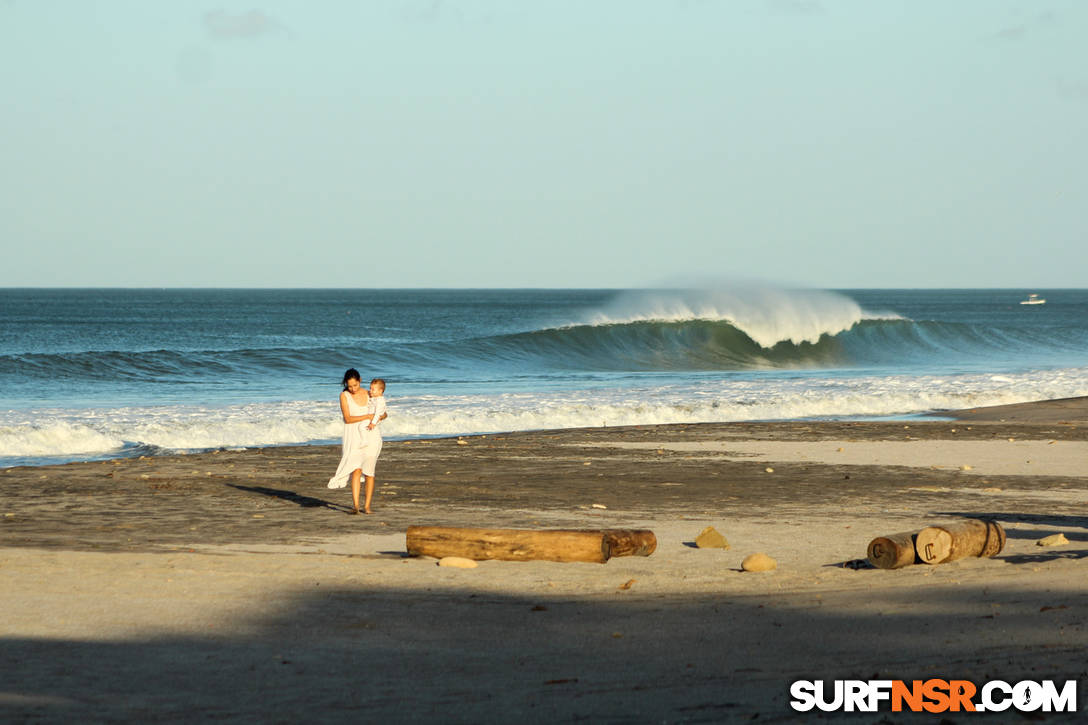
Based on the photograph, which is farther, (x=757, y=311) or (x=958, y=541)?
(x=757, y=311)

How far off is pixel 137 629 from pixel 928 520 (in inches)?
291

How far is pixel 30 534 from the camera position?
423 inches

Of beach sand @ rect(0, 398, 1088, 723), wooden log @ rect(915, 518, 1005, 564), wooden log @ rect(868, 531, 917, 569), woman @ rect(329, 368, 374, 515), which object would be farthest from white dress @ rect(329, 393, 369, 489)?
wooden log @ rect(915, 518, 1005, 564)

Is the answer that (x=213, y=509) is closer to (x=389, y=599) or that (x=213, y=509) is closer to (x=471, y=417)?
(x=389, y=599)

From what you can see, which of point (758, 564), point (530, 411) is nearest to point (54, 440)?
point (530, 411)

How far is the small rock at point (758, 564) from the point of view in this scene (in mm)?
8656

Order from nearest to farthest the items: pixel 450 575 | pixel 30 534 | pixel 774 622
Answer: pixel 774 622
pixel 450 575
pixel 30 534

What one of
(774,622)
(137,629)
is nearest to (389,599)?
(137,629)

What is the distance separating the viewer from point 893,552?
836 cm

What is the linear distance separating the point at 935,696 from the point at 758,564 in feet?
11.4

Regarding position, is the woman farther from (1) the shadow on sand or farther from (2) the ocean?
(2) the ocean

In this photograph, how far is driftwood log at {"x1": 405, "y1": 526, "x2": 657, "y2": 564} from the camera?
29.2 ft

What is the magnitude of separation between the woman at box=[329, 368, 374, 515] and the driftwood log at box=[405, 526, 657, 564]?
9.31ft

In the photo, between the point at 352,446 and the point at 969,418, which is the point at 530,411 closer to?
the point at 969,418
